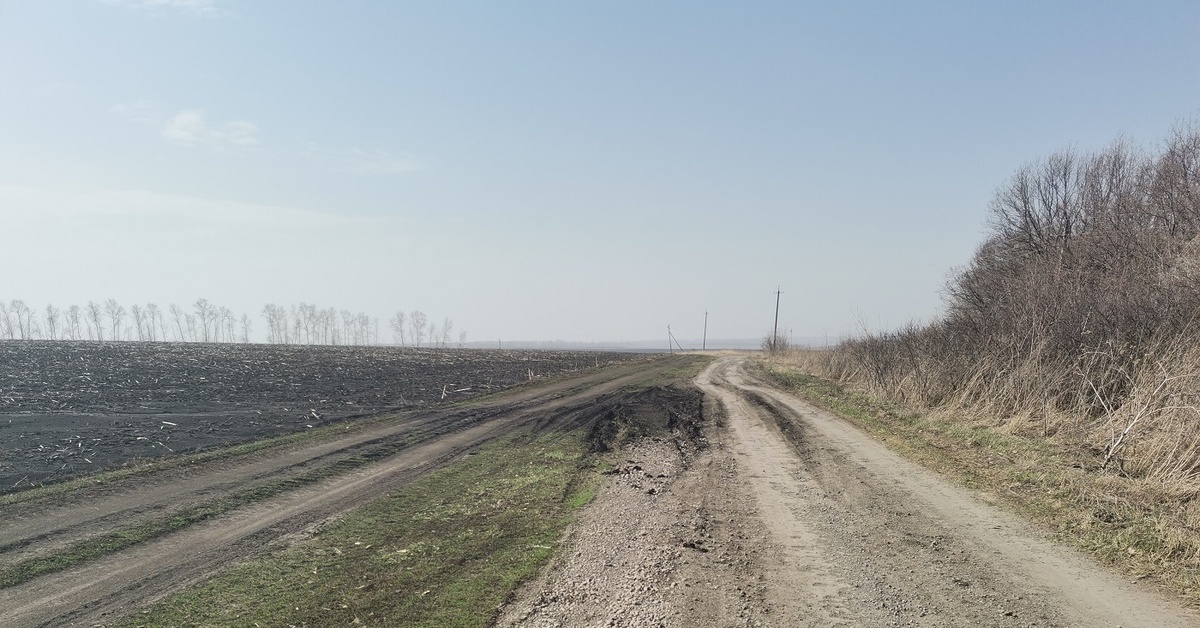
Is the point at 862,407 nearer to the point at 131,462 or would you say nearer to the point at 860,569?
the point at 860,569

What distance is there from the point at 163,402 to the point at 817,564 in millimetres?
20774

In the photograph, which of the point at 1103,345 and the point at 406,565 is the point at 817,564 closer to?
the point at 406,565

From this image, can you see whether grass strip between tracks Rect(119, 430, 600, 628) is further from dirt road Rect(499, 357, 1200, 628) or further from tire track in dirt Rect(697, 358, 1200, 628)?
tire track in dirt Rect(697, 358, 1200, 628)

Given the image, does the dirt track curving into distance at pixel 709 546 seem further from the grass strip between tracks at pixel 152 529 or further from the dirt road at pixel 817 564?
the grass strip between tracks at pixel 152 529

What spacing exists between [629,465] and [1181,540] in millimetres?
7603

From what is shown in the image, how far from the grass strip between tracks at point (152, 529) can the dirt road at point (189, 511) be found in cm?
5

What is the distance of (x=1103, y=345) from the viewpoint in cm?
1310

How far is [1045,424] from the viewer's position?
1250 cm

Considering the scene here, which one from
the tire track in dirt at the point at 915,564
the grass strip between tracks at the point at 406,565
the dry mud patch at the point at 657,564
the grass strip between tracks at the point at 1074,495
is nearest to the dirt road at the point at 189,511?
the grass strip between tracks at the point at 406,565

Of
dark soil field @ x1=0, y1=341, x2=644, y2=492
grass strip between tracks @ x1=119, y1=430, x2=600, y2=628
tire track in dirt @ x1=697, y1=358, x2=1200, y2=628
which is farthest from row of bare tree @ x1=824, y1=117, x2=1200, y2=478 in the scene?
dark soil field @ x1=0, y1=341, x2=644, y2=492

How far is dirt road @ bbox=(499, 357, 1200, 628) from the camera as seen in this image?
511cm

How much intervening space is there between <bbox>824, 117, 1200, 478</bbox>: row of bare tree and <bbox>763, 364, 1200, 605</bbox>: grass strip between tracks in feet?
2.22

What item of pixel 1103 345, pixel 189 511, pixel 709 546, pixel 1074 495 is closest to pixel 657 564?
pixel 709 546

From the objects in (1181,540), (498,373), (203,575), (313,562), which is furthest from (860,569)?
(498,373)
